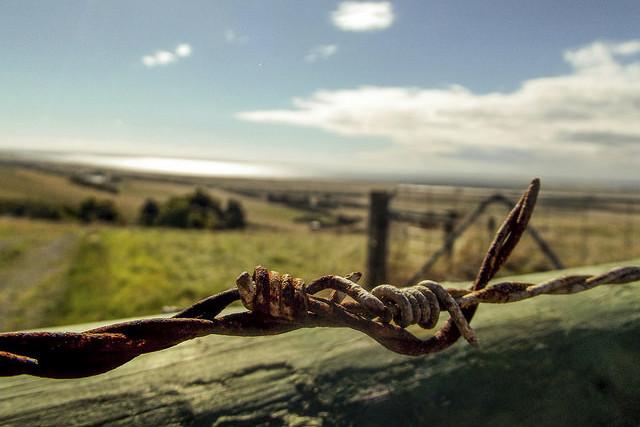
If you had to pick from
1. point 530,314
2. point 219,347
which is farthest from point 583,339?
point 219,347

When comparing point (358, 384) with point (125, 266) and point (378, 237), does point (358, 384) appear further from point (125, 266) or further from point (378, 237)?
point (125, 266)

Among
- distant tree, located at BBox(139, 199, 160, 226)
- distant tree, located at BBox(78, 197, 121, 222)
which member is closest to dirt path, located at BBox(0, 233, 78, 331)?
distant tree, located at BBox(139, 199, 160, 226)

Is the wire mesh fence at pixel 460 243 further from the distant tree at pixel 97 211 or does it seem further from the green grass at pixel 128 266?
the distant tree at pixel 97 211

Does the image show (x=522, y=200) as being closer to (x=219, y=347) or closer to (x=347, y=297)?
(x=347, y=297)

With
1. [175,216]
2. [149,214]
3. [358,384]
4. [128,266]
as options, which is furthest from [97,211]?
[358,384]

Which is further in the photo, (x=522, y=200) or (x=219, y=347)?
(x=219, y=347)

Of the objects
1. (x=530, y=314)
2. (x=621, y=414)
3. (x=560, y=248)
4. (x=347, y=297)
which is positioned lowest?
(x=560, y=248)
